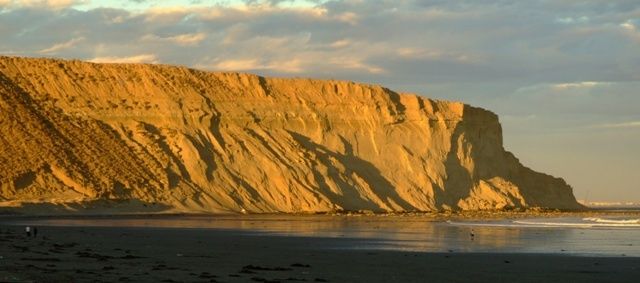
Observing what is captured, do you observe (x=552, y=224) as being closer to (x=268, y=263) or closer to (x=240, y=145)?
(x=268, y=263)

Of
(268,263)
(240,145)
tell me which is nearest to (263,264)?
(268,263)

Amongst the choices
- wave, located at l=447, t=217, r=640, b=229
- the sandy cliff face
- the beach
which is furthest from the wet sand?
the sandy cliff face

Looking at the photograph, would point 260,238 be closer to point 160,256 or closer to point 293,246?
point 293,246

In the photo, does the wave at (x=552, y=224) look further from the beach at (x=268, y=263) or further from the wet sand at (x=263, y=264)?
the wet sand at (x=263, y=264)

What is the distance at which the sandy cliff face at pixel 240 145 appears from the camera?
7044cm

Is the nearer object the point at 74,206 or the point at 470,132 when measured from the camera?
the point at 74,206

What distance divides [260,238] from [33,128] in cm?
3991

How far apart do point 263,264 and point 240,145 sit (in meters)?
58.0

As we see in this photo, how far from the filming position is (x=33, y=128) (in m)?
71.4

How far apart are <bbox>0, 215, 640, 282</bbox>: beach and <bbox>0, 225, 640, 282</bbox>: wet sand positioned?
0.02 m

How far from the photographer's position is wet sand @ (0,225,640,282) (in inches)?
754

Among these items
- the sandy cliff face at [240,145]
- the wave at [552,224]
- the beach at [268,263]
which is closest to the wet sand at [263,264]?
the beach at [268,263]

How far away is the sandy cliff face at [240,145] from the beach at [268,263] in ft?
120

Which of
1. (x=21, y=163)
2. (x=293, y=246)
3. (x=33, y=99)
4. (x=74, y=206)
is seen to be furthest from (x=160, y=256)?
(x=33, y=99)
